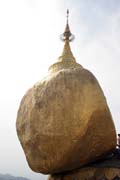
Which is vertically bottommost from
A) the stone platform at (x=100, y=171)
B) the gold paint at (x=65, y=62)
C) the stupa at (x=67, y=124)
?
the stone platform at (x=100, y=171)

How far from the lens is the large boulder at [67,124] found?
31.6 ft

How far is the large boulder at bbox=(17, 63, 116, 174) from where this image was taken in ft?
31.6

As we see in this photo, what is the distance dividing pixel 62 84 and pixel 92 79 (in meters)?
0.90

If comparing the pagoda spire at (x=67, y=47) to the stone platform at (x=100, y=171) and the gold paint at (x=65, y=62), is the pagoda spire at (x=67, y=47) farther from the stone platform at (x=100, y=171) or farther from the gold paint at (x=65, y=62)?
the stone platform at (x=100, y=171)

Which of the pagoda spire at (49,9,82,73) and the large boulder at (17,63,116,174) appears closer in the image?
the large boulder at (17,63,116,174)

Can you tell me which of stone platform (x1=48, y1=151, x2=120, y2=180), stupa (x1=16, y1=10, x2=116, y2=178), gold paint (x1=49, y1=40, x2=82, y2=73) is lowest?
stone platform (x1=48, y1=151, x2=120, y2=180)

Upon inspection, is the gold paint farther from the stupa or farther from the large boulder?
the large boulder

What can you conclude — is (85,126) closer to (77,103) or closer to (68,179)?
(77,103)

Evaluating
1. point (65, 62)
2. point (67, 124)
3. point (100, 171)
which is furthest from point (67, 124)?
point (65, 62)

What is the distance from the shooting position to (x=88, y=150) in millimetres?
9977

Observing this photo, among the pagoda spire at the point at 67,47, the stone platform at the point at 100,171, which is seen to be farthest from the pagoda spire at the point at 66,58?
the stone platform at the point at 100,171

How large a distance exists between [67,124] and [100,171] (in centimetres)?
172

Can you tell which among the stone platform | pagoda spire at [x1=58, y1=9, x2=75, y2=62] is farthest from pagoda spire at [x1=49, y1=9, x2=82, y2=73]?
the stone platform

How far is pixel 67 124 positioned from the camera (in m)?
9.62
